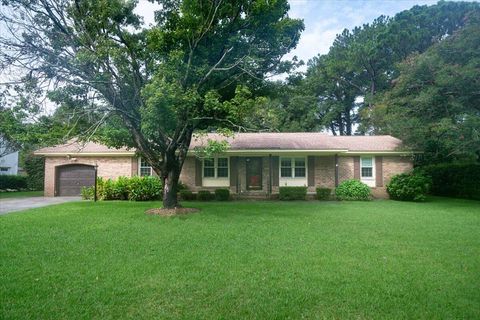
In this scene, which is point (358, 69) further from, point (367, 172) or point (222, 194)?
point (222, 194)

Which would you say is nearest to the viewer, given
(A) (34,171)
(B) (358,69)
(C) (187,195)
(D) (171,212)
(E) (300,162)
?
(D) (171,212)

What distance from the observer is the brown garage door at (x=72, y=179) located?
18.9 metres

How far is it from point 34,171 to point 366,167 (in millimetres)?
24884

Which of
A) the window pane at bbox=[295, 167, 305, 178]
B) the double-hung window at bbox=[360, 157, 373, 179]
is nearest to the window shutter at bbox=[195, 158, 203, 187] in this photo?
the window pane at bbox=[295, 167, 305, 178]

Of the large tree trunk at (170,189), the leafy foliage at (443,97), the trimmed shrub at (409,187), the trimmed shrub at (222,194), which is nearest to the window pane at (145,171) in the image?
the trimmed shrub at (222,194)

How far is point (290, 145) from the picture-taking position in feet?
59.2

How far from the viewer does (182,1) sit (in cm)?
1088

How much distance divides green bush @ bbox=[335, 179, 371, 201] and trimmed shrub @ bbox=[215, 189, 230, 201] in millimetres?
6091

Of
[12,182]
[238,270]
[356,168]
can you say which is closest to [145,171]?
[356,168]

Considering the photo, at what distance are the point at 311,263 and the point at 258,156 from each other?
12675mm

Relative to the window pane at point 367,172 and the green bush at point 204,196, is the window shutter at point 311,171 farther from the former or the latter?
the green bush at point 204,196

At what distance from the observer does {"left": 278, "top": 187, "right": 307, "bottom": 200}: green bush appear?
16.8m

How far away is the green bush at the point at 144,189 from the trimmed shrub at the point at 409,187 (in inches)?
508

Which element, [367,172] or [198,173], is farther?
Answer: [367,172]
